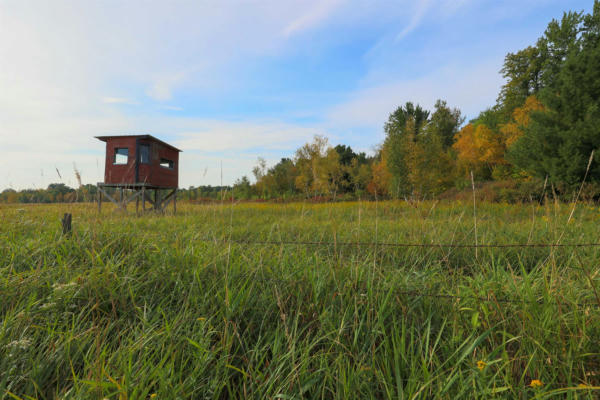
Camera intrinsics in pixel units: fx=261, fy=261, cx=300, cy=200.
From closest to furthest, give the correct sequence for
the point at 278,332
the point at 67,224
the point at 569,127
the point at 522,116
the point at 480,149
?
the point at 278,332, the point at 67,224, the point at 569,127, the point at 522,116, the point at 480,149

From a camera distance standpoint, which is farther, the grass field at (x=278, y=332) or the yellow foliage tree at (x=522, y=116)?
the yellow foliage tree at (x=522, y=116)

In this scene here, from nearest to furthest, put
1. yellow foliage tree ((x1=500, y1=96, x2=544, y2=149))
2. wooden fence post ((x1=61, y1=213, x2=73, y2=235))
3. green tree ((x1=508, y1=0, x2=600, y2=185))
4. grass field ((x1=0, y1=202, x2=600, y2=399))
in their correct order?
grass field ((x1=0, y1=202, x2=600, y2=399)) → wooden fence post ((x1=61, y1=213, x2=73, y2=235)) → green tree ((x1=508, y1=0, x2=600, y2=185)) → yellow foliage tree ((x1=500, y1=96, x2=544, y2=149))

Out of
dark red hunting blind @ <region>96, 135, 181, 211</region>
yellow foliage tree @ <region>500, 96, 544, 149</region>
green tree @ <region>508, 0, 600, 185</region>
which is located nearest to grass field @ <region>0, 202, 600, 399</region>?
dark red hunting blind @ <region>96, 135, 181, 211</region>

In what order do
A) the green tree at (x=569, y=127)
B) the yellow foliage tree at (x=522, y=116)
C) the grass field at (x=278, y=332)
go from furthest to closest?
the yellow foliage tree at (x=522, y=116) < the green tree at (x=569, y=127) < the grass field at (x=278, y=332)

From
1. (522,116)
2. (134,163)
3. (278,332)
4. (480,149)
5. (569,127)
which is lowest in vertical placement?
(278,332)

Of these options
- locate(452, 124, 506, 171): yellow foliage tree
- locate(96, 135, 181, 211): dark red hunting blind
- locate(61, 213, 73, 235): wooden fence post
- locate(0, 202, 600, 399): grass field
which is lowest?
locate(0, 202, 600, 399): grass field

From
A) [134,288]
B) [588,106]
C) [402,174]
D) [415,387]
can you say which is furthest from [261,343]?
[588,106]

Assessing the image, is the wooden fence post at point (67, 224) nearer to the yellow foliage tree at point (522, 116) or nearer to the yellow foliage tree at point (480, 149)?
the yellow foliage tree at point (522, 116)

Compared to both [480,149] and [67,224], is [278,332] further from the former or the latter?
[480,149]

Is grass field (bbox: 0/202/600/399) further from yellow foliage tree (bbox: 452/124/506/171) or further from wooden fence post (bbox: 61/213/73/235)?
yellow foliage tree (bbox: 452/124/506/171)

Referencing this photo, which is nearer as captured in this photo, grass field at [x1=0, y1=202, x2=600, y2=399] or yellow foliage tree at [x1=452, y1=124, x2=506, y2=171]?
grass field at [x1=0, y1=202, x2=600, y2=399]

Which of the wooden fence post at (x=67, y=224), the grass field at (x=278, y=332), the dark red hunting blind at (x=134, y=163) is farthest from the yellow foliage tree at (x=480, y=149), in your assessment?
the wooden fence post at (x=67, y=224)

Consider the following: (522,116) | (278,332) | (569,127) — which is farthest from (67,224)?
(522,116)

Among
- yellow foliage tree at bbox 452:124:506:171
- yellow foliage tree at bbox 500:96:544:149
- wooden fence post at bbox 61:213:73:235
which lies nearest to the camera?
wooden fence post at bbox 61:213:73:235
